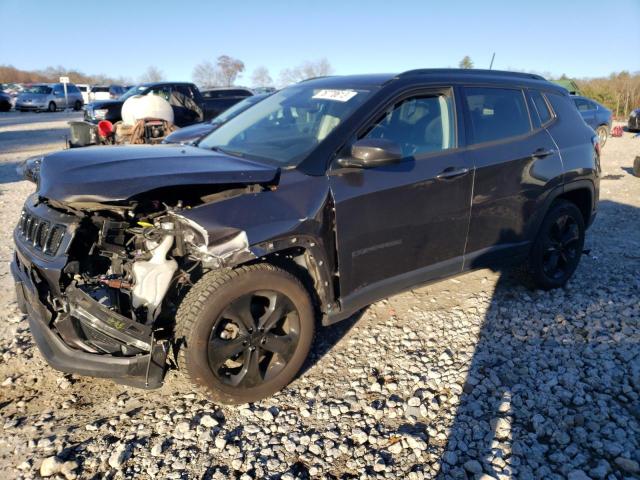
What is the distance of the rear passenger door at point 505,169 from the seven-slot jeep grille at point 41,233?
110 inches

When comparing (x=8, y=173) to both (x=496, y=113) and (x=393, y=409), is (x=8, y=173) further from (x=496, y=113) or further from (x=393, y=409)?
(x=393, y=409)

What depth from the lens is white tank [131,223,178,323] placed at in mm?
2623

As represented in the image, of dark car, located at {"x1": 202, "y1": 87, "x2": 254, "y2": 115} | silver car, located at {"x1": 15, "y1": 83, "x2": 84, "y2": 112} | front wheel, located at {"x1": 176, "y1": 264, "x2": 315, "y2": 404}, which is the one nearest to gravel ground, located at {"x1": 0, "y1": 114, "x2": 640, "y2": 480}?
front wheel, located at {"x1": 176, "y1": 264, "x2": 315, "y2": 404}

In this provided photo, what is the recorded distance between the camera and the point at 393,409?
2.88m

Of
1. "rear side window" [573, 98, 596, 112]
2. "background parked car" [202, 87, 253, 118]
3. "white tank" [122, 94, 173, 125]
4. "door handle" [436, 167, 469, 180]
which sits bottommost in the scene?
"door handle" [436, 167, 469, 180]

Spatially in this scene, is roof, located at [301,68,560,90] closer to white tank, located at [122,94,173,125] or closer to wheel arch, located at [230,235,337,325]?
wheel arch, located at [230,235,337,325]

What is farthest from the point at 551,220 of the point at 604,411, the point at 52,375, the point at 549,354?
the point at 52,375

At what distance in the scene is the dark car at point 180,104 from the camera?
13.6 meters

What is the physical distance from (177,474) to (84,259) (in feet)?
4.33

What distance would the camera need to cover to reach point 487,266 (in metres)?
3.91

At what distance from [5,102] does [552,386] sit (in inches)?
1389

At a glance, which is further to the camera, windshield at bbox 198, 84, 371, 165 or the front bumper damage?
windshield at bbox 198, 84, 371, 165

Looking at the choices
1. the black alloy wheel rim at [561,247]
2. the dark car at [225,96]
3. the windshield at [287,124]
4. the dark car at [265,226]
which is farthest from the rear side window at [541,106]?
the dark car at [225,96]

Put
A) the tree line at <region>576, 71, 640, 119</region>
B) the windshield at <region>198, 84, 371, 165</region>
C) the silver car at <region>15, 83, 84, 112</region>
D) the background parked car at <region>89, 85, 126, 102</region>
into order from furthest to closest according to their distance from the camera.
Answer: the background parked car at <region>89, 85, 126, 102</region> < the silver car at <region>15, 83, 84, 112</region> < the tree line at <region>576, 71, 640, 119</region> < the windshield at <region>198, 84, 371, 165</region>
